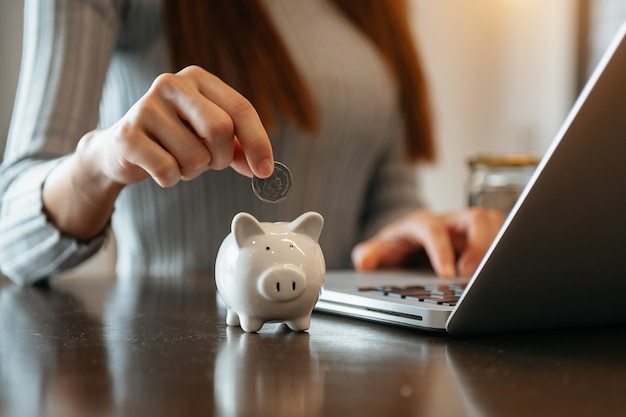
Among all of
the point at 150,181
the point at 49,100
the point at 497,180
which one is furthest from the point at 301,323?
the point at 497,180

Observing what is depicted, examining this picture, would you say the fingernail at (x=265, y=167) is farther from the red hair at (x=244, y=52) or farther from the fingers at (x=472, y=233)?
the red hair at (x=244, y=52)

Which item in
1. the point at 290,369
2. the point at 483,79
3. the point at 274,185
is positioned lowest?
the point at 290,369

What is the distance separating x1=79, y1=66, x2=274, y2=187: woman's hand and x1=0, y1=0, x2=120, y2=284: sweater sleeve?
0.38 meters

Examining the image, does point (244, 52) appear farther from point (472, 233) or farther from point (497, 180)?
point (497, 180)

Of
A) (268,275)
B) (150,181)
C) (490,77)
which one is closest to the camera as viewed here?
(268,275)

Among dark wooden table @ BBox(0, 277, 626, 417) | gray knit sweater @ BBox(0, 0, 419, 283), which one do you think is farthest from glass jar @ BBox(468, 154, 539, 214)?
dark wooden table @ BBox(0, 277, 626, 417)

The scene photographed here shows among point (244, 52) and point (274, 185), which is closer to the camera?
point (274, 185)

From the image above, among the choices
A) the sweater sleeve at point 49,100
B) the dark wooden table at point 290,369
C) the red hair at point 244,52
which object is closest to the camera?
the dark wooden table at point 290,369

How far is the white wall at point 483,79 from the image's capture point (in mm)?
2904

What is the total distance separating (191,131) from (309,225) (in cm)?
11

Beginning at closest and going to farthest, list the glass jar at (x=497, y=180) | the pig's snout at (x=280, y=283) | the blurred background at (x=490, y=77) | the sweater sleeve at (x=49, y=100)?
1. the pig's snout at (x=280, y=283)
2. the sweater sleeve at (x=49, y=100)
3. the glass jar at (x=497, y=180)
4. the blurred background at (x=490, y=77)

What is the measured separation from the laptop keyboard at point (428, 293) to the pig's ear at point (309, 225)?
0.09 meters

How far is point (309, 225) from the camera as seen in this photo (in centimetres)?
54

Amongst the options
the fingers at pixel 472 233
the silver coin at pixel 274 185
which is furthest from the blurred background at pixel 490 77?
the silver coin at pixel 274 185
